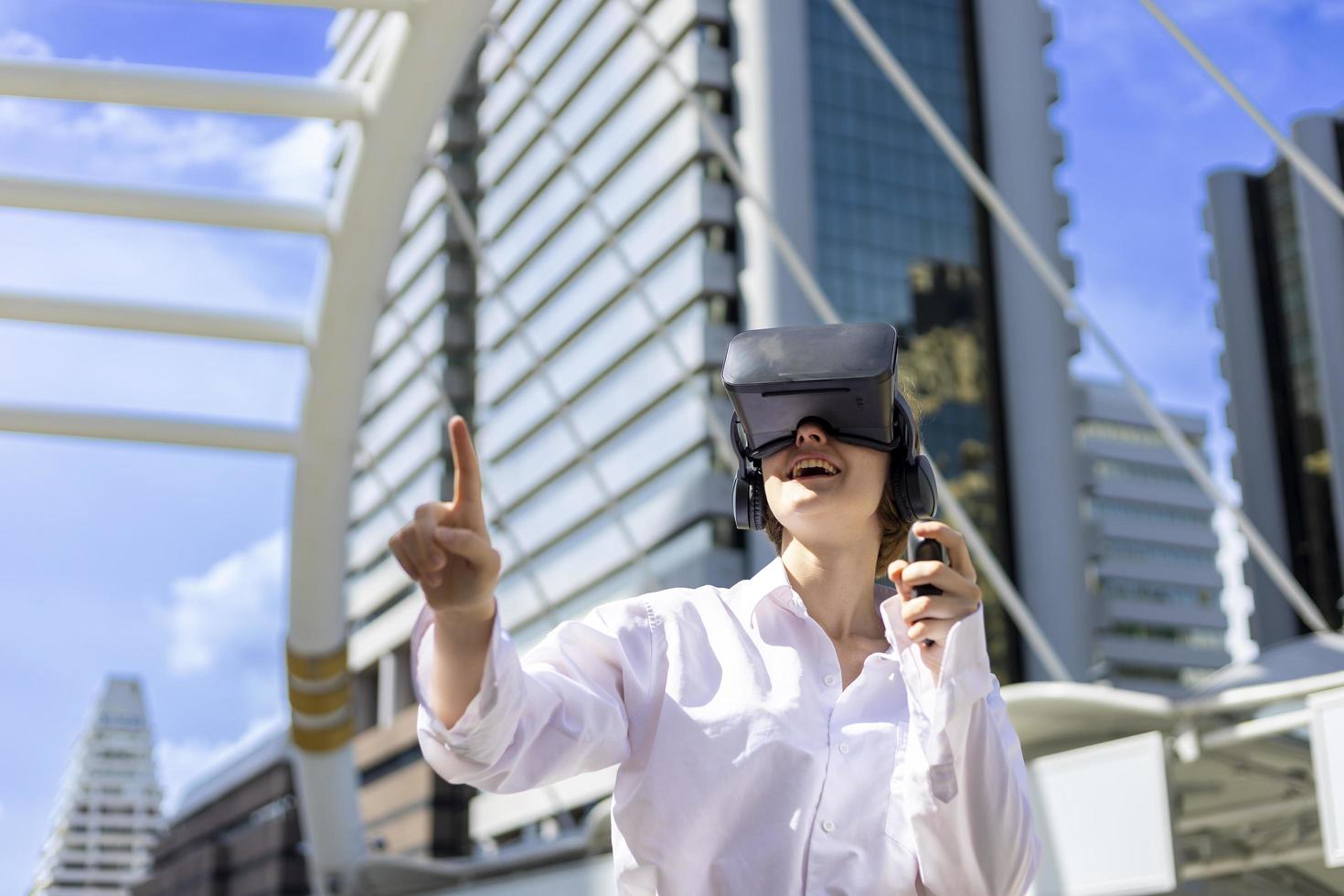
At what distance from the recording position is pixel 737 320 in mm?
47031

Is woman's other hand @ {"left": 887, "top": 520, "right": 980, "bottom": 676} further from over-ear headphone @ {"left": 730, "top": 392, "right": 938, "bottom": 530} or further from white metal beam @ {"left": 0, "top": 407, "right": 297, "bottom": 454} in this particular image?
white metal beam @ {"left": 0, "top": 407, "right": 297, "bottom": 454}

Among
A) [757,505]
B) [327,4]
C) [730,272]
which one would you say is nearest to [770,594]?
[757,505]

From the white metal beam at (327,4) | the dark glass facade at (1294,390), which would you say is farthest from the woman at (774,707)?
the dark glass facade at (1294,390)

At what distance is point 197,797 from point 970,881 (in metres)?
79.1

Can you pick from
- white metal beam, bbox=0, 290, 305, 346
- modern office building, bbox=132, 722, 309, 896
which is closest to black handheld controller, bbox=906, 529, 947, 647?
white metal beam, bbox=0, 290, 305, 346

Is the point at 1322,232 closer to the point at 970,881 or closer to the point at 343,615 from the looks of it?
the point at 343,615

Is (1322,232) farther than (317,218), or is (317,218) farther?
(1322,232)

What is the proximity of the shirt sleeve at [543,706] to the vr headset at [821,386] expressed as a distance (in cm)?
29

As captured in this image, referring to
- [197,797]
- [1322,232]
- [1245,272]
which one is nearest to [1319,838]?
[1322,232]

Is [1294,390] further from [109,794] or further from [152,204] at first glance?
[152,204]

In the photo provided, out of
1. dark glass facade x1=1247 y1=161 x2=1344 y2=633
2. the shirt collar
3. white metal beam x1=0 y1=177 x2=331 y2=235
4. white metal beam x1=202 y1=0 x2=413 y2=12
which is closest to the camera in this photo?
the shirt collar

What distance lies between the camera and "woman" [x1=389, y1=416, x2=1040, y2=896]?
5.49 ft

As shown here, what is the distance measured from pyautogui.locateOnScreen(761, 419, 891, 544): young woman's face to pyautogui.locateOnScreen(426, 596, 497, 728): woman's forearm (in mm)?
454

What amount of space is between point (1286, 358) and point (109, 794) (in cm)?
4361
